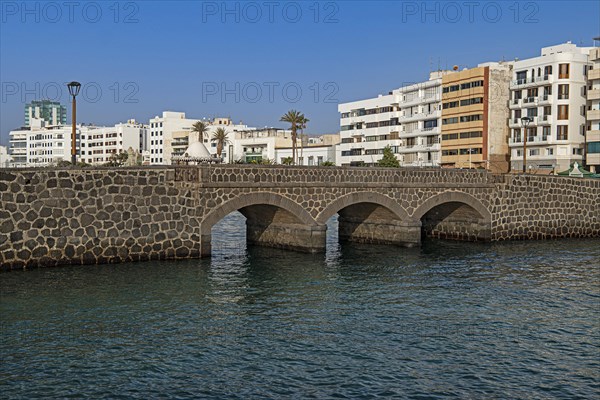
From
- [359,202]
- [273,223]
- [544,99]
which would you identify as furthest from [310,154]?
[359,202]

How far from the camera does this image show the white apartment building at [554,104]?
7456 cm

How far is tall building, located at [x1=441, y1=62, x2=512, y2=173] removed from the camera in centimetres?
8294

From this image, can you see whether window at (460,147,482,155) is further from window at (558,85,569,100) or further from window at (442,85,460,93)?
window at (558,85,569,100)

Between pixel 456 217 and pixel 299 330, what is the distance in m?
24.1

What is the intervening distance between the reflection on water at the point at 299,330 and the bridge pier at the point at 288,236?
2.02 meters

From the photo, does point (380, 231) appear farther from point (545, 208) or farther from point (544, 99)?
point (544, 99)

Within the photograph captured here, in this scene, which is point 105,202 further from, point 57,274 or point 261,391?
point 261,391

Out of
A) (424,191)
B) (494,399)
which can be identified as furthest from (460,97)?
(494,399)

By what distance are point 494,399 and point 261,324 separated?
7.73 metres

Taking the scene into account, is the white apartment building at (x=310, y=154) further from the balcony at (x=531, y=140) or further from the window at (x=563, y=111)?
the window at (x=563, y=111)

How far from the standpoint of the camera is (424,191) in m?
37.1

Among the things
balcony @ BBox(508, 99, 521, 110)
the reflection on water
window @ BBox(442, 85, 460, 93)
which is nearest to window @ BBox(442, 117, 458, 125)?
window @ BBox(442, 85, 460, 93)

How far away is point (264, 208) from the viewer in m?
34.8

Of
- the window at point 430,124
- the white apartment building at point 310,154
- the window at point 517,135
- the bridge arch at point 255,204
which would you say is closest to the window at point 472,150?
the window at point 517,135
